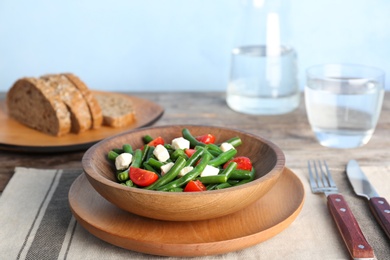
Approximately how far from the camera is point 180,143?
1562mm

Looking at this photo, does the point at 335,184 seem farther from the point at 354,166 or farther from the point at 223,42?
the point at 223,42

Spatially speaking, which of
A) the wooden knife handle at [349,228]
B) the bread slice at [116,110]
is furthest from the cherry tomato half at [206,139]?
the bread slice at [116,110]

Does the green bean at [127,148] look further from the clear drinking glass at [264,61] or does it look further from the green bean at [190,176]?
the clear drinking glass at [264,61]

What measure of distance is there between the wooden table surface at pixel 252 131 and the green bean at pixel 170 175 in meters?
0.52

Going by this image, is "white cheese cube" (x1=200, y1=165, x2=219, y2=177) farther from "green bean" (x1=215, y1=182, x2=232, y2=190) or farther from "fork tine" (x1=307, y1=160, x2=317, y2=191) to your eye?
"fork tine" (x1=307, y1=160, x2=317, y2=191)

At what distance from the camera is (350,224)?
4.48ft

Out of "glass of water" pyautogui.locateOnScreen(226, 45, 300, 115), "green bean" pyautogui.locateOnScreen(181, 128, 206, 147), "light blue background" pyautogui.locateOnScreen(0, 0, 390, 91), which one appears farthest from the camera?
"light blue background" pyautogui.locateOnScreen(0, 0, 390, 91)

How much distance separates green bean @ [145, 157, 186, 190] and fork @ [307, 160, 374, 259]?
37 cm

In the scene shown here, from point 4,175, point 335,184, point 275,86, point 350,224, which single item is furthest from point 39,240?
point 275,86

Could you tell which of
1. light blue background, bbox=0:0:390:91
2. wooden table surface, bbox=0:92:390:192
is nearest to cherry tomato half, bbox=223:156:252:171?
wooden table surface, bbox=0:92:390:192

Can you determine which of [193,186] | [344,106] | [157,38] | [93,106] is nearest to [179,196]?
[193,186]

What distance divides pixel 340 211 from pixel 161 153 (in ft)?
1.44

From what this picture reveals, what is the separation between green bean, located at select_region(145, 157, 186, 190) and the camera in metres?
1.41

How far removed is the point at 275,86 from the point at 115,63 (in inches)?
36.6
